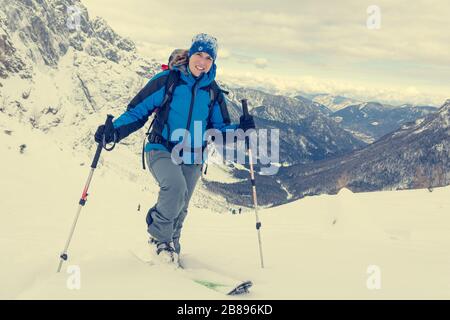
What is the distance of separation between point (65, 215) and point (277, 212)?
7.42 metres

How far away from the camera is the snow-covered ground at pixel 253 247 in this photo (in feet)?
18.0

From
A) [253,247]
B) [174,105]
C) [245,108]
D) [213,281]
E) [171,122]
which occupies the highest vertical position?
[245,108]

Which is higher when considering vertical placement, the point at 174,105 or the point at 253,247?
the point at 174,105

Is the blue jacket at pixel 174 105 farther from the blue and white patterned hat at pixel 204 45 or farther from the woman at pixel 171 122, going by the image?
the blue and white patterned hat at pixel 204 45

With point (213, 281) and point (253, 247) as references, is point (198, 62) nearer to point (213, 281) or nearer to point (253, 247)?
point (213, 281)

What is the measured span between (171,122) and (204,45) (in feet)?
4.17

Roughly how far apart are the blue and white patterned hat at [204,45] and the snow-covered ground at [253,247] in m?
3.28

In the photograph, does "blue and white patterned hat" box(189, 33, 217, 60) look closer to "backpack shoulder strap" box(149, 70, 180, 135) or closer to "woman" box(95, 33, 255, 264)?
"woman" box(95, 33, 255, 264)

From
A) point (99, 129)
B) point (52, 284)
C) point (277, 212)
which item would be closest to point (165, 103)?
point (99, 129)

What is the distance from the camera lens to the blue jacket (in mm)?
6441

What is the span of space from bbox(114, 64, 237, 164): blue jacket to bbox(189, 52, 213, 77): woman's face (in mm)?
77

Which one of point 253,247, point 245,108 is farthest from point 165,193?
point 253,247

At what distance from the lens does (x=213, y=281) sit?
19.9ft

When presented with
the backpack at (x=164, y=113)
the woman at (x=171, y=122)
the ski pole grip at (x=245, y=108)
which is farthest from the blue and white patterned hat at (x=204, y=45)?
the ski pole grip at (x=245, y=108)
